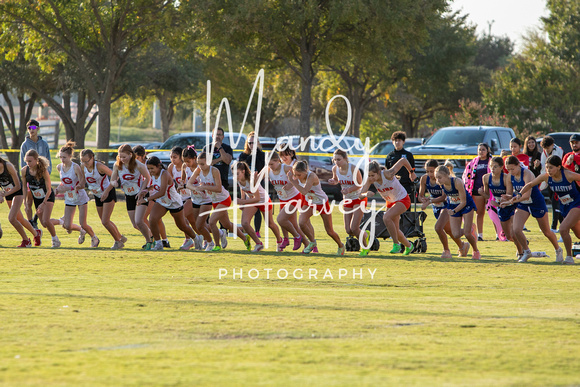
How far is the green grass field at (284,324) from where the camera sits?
527 cm

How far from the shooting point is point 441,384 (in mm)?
4977

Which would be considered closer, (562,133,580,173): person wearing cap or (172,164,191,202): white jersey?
(562,133,580,173): person wearing cap

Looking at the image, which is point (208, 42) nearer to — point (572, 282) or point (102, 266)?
point (102, 266)

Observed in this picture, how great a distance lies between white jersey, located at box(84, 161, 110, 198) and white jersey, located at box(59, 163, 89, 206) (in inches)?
6.8

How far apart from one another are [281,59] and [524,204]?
65.4ft

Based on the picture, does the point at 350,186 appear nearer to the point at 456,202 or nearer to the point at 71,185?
the point at 456,202

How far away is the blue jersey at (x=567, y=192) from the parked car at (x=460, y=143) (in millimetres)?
11925

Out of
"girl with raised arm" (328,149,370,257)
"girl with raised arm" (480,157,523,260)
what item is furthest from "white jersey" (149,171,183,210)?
"girl with raised arm" (480,157,523,260)

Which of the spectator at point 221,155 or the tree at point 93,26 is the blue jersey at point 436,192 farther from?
the tree at point 93,26

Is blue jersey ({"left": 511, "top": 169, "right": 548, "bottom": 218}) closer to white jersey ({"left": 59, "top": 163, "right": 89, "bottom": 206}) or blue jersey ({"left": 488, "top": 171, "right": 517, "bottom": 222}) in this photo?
blue jersey ({"left": 488, "top": 171, "right": 517, "bottom": 222})

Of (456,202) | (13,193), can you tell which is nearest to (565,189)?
(456,202)

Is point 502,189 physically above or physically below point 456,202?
above

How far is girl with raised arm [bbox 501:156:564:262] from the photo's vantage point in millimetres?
11977

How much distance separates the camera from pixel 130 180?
43.7 feet
